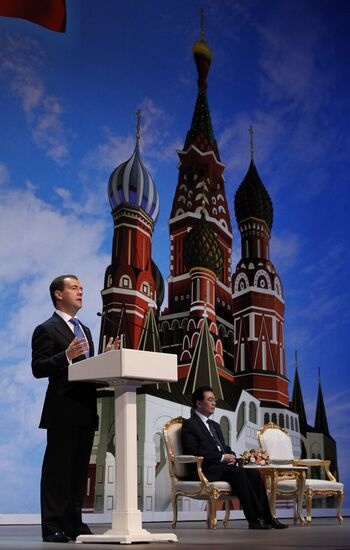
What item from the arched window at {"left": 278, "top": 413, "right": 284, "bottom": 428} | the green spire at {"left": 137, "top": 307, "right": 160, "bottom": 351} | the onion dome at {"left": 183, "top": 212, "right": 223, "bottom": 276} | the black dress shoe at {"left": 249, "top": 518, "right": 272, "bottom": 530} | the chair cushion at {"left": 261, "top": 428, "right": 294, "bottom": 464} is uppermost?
the onion dome at {"left": 183, "top": 212, "right": 223, "bottom": 276}

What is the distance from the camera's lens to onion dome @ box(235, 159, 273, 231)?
8.41 m

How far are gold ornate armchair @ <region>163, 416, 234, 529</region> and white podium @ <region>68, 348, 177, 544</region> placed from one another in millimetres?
1890

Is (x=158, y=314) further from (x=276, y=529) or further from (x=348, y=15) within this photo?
(x=348, y=15)

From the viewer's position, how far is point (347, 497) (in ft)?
26.8

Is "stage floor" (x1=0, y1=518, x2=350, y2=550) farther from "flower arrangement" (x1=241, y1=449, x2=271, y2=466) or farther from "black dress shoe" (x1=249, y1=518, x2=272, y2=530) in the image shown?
"flower arrangement" (x1=241, y1=449, x2=271, y2=466)

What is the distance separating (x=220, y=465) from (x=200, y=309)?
284cm

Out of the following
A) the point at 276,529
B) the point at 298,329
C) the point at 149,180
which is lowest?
the point at 276,529

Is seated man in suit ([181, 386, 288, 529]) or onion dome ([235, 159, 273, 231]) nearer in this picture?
seated man in suit ([181, 386, 288, 529])

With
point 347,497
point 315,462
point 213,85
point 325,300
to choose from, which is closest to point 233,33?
point 213,85

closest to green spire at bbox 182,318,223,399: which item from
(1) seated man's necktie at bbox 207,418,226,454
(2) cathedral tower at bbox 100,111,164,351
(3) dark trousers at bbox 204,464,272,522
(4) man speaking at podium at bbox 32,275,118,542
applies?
(2) cathedral tower at bbox 100,111,164,351

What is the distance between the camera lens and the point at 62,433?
11.3 feet

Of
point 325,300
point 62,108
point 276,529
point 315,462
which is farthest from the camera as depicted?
point 325,300

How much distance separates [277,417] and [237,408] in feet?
1.67

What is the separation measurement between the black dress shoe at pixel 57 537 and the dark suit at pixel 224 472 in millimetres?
1845
